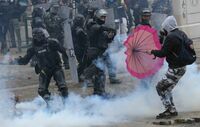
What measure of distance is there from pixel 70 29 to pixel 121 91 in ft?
7.18

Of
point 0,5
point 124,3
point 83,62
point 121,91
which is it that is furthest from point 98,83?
point 124,3

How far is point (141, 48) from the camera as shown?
9.95 meters

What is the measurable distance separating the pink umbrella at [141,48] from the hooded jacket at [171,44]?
3.16ft

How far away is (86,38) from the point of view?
12.9 meters

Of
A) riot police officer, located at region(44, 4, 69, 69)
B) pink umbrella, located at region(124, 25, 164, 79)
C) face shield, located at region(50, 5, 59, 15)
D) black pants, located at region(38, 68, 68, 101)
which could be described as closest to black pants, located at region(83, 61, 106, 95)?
pink umbrella, located at region(124, 25, 164, 79)

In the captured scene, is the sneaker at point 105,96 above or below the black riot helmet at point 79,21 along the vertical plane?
below

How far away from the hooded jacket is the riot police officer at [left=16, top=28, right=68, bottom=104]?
6.08ft

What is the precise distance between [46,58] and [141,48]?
1.82 metres

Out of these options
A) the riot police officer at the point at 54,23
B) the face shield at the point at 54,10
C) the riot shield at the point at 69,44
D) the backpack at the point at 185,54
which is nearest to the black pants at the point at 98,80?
the riot shield at the point at 69,44

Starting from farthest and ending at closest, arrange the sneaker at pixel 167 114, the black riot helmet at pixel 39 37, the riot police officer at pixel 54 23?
the riot police officer at pixel 54 23 → the black riot helmet at pixel 39 37 → the sneaker at pixel 167 114

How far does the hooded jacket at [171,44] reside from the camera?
28.7 feet

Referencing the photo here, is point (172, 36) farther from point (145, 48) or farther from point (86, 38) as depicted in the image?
point (86, 38)

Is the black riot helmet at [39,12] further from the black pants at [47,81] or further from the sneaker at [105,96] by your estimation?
the black pants at [47,81]

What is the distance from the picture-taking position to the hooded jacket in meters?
8.76
